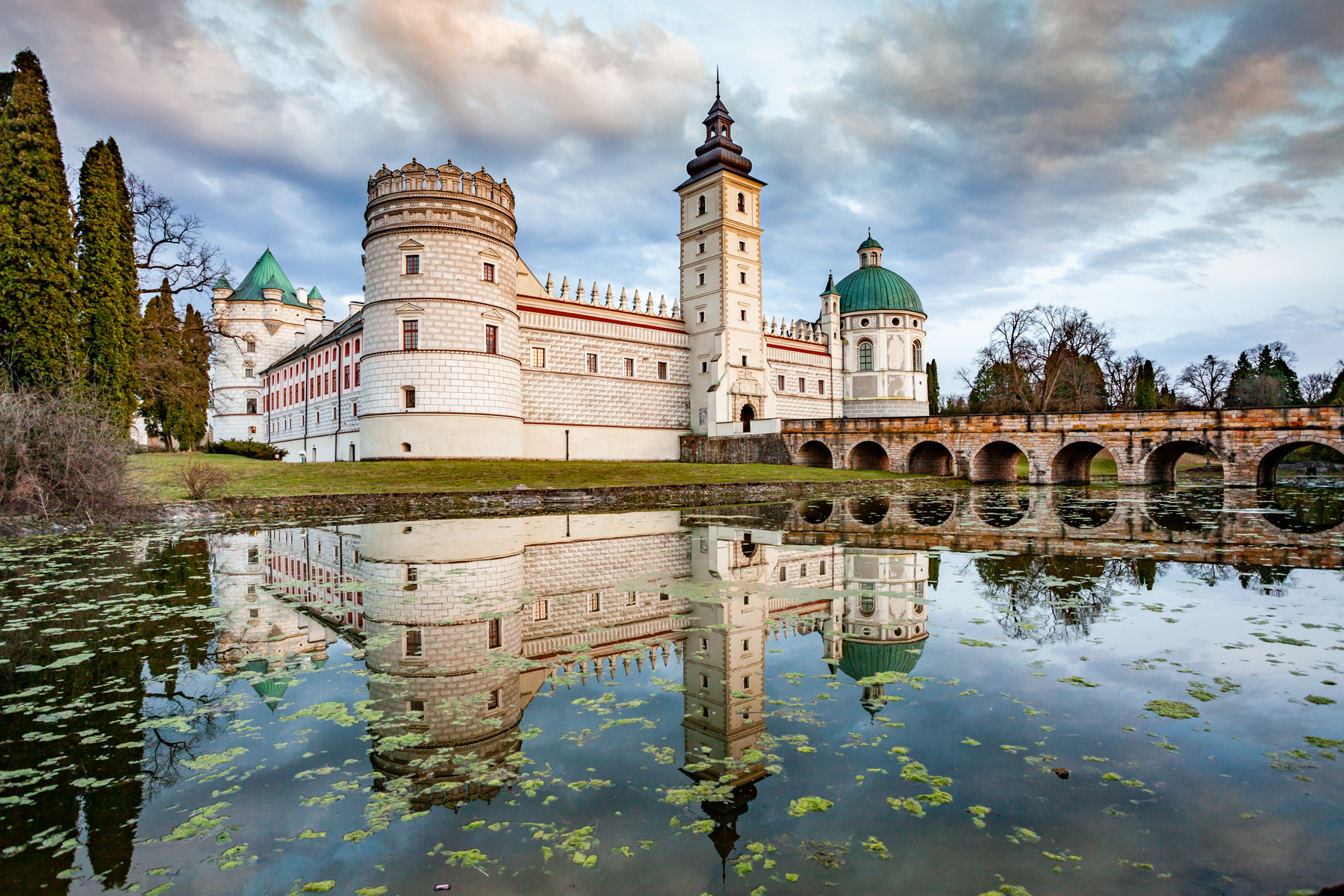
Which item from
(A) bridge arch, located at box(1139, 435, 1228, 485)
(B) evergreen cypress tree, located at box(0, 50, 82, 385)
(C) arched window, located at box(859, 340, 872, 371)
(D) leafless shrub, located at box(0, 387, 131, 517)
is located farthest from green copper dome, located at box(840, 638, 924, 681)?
(C) arched window, located at box(859, 340, 872, 371)

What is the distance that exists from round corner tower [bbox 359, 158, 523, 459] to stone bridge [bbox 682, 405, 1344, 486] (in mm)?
16032

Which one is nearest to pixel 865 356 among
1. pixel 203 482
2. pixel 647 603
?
pixel 203 482

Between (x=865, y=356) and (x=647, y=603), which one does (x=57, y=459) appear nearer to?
(x=647, y=603)

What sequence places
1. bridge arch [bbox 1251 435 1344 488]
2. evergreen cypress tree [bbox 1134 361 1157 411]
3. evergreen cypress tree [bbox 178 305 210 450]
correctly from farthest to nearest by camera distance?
evergreen cypress tree [bbox 1134 361 1157 411], evergreen cypress tree [bbox 178 305 210 450], bridge arch [bbox 1251 435 1344 488]

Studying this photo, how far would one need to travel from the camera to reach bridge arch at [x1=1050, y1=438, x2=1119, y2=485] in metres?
33.8

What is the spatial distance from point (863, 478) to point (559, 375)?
56.6 ft

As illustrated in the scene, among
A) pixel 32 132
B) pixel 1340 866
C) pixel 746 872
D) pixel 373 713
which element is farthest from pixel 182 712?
pixel 32 132

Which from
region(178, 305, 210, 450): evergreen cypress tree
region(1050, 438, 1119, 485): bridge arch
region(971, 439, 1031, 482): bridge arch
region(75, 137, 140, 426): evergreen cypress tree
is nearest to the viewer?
region(75, 137, 140, 426): evergreen cypress tree

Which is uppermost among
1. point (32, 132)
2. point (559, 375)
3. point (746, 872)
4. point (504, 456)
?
point (32, 132)

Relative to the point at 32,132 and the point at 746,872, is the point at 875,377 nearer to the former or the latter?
the point at 32,132

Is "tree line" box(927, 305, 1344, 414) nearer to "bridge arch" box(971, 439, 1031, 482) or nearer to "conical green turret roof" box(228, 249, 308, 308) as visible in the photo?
"bridge arch" box(971, 439, 1031, 482)

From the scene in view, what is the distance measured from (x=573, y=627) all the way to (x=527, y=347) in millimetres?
31341

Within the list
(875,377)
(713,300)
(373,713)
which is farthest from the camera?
(875,377)

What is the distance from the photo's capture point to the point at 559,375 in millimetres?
38000
